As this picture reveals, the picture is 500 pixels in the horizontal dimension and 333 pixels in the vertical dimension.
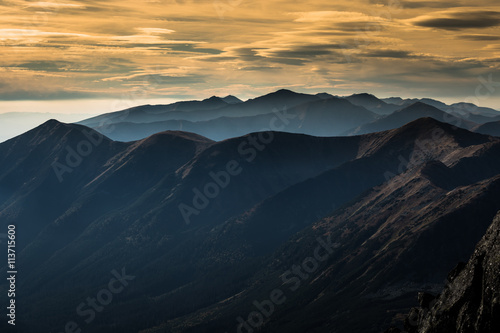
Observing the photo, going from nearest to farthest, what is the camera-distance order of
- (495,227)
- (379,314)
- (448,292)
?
1. (495,227)
2. (448,292)
3. (379,314)

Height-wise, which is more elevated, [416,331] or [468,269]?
[468,269]

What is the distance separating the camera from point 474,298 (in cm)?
5619

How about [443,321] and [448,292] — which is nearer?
[443,321]

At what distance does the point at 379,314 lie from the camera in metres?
198

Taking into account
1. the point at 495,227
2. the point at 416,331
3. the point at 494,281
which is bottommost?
the point at 416,331

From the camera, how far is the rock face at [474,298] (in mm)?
51469

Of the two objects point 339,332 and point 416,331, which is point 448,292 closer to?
point 416,331

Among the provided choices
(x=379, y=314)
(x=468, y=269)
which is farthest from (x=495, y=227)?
(x=379, y=314)

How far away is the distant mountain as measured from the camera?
51531mm

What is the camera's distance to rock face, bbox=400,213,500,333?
51.5 m

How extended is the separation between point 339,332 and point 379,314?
19.3m

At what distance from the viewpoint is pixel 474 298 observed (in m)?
56.2

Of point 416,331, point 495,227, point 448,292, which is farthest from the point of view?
point 416,331

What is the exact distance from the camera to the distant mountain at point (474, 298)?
51.5 meters
